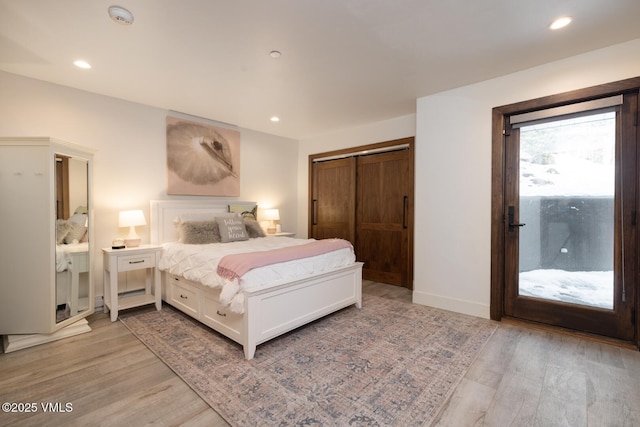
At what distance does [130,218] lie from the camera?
3.19 m

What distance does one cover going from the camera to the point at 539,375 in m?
1.97

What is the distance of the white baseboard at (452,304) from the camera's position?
3.00 m

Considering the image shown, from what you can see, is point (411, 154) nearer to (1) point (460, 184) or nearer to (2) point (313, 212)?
(1) point (460, 184)

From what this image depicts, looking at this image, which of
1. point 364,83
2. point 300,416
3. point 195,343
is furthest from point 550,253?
point 195,343

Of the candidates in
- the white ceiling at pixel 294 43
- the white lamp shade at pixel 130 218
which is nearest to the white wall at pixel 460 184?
the white ceiling at pixel 294 43

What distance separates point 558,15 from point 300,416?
3.15 m

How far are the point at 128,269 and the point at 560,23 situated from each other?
4.49 m

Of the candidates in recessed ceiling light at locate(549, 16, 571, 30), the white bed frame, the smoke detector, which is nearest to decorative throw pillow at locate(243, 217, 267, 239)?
the white bed frame

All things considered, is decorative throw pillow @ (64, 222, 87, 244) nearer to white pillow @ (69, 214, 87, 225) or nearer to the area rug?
white pillow @ (69, 214, 87, 225)

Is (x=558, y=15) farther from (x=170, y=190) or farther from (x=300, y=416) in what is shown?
(x=170, y=190)

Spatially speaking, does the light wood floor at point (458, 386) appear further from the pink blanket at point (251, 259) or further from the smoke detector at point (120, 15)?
the smoke detector at point (120, 15)

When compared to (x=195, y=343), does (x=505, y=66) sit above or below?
above

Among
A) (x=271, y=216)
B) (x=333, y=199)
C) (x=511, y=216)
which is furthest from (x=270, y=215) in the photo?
(x=511, y=216)

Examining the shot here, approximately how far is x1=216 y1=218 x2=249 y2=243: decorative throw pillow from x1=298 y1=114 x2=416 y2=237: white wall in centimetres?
202
